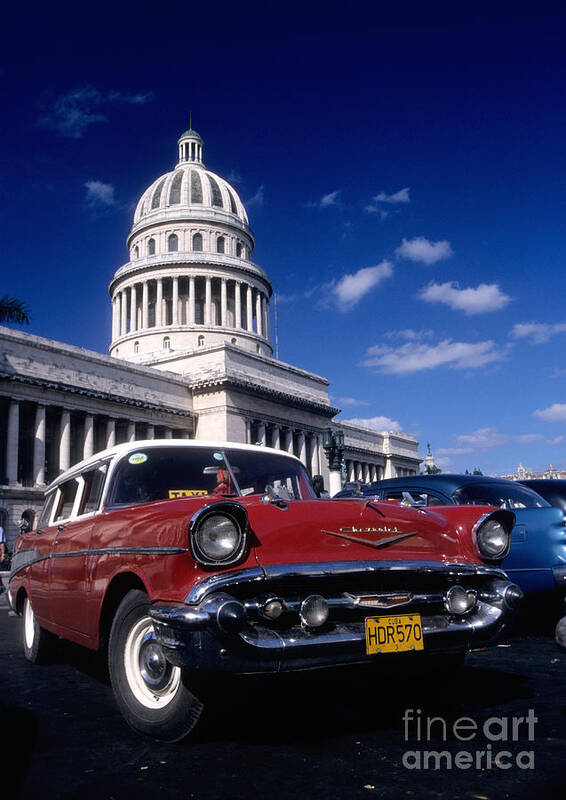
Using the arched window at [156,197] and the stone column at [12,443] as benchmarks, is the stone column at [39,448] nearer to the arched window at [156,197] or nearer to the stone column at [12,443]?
the stone column at [12,443]

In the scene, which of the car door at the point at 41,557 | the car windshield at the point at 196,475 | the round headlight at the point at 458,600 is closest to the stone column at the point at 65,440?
the car door at the point at 41,557

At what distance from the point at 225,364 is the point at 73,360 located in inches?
394

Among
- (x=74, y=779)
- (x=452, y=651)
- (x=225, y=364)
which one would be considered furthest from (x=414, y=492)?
(x=225, y=364)

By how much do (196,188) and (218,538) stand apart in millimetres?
66238

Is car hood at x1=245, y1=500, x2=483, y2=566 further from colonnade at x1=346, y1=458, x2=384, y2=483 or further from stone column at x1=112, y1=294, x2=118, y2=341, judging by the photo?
stone column at x1=112, y1=294, x2=118, y2=341

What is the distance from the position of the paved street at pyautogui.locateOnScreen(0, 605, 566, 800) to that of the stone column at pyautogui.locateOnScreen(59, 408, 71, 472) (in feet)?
108

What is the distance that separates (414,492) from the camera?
7.83 meters

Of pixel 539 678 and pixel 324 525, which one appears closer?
pixel 324 525

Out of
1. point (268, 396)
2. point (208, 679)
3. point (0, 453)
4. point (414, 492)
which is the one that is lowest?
point (208, 679)

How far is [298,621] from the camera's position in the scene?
3.57 m

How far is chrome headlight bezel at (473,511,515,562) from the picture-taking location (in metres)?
4.34

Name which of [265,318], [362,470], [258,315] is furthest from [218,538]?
[265,318]

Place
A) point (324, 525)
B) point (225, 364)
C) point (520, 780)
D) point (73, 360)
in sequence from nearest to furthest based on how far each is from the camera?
point (520, 780) < point (324, 525) < point (73, 360) < point (225, 364)

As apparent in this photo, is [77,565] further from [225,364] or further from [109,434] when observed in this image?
[225,364]
